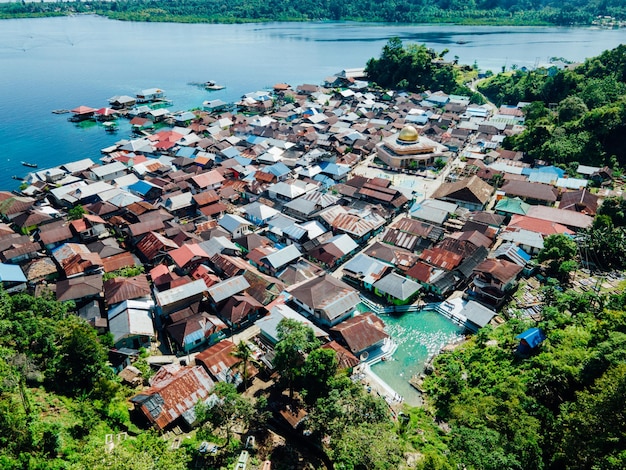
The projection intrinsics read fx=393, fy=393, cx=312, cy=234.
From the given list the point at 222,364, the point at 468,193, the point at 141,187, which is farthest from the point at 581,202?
the point at 141,187

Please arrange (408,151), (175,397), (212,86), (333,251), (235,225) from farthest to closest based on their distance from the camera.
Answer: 1. (212,86)
2. (408,151)
3. (235,225)
4. (333,251)
5. (175,397)

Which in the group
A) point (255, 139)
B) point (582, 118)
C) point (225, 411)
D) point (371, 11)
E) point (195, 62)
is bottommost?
point (255, 139)

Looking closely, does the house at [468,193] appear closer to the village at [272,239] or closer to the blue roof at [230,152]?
the village at [272,239]

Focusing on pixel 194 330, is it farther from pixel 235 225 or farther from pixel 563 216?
pixel 563 216

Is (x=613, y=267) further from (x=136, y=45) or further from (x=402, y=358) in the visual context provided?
(x=136, y=45)

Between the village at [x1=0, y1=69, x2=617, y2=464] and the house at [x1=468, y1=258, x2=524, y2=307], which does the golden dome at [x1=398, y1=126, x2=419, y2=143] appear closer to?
the village at [x1=0, y1=69, x2=617, y2=464]
